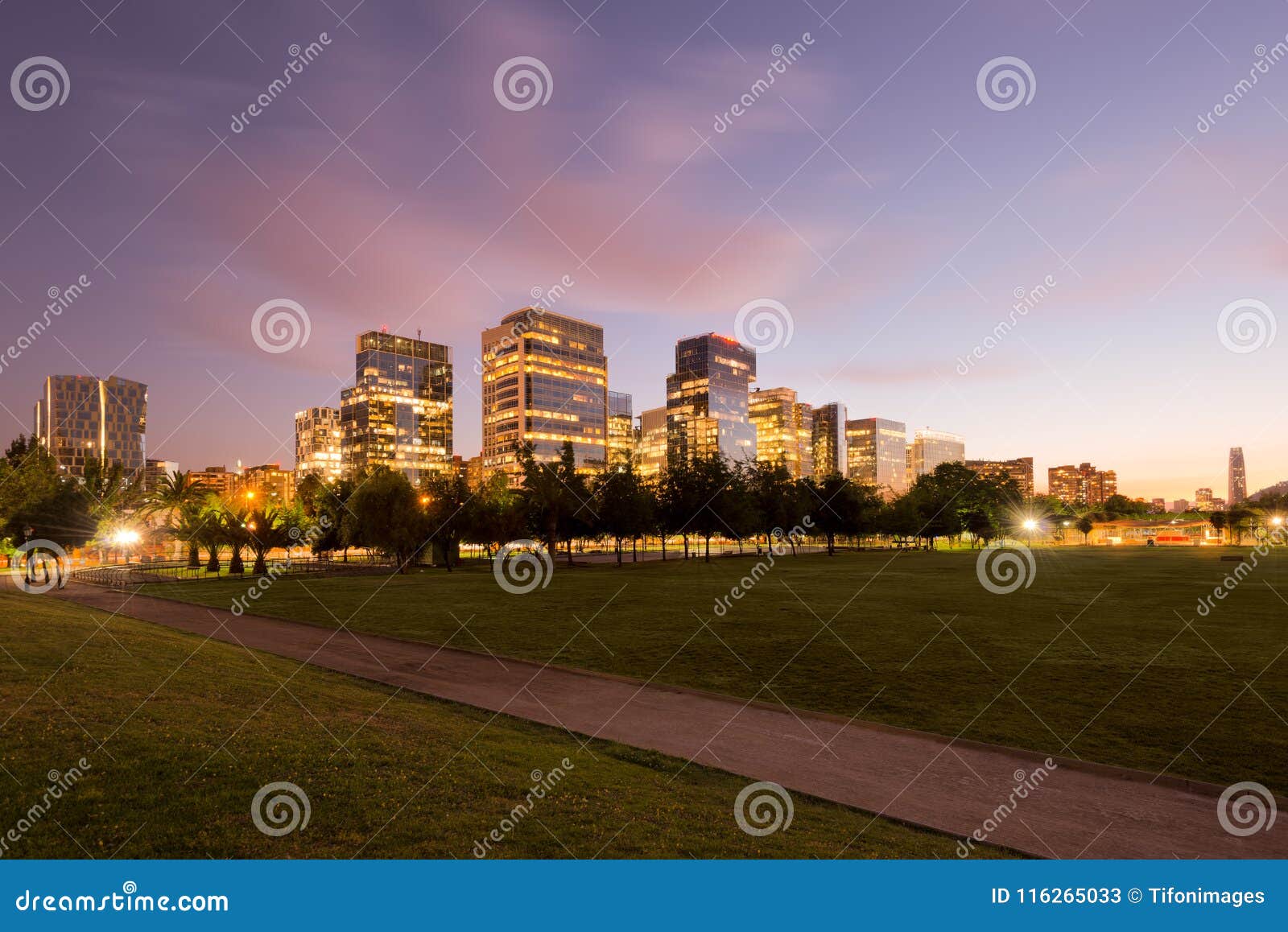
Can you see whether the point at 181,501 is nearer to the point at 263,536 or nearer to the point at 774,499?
the point at 263,536

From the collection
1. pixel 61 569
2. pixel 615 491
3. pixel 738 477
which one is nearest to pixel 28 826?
pixel 61 569

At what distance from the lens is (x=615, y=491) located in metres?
65.7

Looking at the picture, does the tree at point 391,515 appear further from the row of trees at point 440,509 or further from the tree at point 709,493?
the tree at point 709,493

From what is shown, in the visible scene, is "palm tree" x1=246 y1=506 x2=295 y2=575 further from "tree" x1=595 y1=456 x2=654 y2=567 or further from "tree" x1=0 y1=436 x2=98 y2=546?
"tree" x1=595 y1=456 x2=654 y2=567

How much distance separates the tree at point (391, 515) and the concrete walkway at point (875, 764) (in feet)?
117

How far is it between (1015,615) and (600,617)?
1712cm

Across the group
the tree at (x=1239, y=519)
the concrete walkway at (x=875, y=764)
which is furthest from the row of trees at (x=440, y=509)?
the tree at (x=1239, y=519)

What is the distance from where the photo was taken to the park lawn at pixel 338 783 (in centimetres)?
697

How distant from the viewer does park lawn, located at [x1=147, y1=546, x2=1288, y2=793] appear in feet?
41.9

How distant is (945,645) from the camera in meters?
21.0

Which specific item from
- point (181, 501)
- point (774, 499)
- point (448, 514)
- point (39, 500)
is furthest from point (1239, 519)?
point (39, 500)

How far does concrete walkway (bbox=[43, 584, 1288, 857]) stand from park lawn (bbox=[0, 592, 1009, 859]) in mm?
807

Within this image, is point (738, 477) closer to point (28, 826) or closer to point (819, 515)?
point (819, 515)

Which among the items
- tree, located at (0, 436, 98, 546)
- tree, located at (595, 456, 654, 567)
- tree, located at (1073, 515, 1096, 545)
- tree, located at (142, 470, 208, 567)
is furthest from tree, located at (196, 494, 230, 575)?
tree, located at (1073, 515, 1096, 545)
